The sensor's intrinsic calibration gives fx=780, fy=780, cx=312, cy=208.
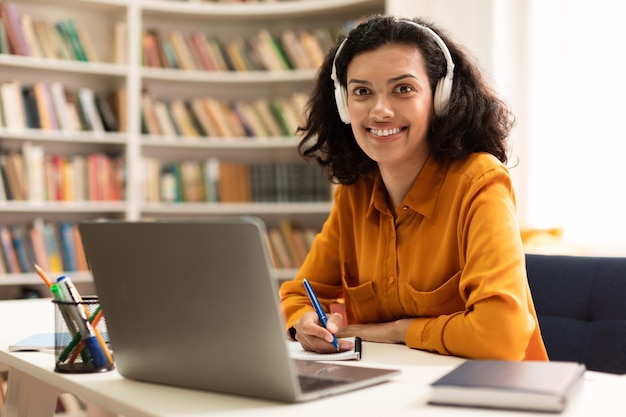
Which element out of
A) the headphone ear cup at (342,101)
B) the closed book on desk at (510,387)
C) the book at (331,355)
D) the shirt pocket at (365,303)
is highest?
the headphone ear cup at (342,101)

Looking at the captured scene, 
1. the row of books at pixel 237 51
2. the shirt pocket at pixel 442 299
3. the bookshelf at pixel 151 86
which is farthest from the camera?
the row of books at pixel 237 51

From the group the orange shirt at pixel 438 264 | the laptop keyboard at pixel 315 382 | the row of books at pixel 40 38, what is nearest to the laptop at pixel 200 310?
the laptop keyboard at pixel 315 382

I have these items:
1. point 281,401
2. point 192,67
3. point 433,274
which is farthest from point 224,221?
point 192,67

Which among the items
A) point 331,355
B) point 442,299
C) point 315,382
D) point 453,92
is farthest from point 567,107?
point 315,382

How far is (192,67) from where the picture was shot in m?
4.01

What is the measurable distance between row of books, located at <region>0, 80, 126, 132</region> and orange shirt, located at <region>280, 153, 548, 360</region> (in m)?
2.33

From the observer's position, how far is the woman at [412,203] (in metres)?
1.31

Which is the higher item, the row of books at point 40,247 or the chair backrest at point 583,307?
the chair backrest at point 583,307

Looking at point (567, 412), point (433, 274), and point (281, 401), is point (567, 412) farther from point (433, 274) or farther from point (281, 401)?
point (433, 274)

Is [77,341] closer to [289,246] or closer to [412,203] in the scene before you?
[412,203]

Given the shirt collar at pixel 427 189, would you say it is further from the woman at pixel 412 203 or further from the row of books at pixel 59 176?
the row of books at pixel 59 176

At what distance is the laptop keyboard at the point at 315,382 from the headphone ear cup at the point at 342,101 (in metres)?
0.79

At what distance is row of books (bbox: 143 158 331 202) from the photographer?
396 centimetres

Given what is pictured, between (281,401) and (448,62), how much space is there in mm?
896
